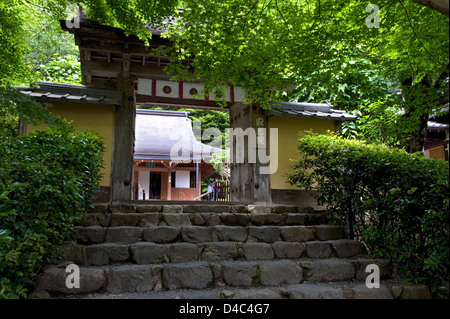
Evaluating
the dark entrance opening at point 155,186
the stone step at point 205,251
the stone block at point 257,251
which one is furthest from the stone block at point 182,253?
the dark entrance opening at point 155,186

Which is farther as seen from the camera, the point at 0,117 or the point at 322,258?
the point at 0,117

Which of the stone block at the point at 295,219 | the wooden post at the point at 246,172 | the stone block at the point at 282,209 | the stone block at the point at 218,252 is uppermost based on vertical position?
the wooden post at the point at 246,172

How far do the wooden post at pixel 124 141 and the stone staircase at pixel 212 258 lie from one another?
1.25 meters

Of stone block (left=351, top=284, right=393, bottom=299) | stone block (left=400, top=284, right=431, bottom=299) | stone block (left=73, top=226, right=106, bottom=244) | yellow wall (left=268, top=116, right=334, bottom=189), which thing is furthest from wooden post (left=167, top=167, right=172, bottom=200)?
stone block (left=400, top=284, right=431, bottom=299)

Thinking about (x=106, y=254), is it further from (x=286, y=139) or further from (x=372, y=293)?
(x=286, y=139)

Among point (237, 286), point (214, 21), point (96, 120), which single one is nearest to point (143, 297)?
point (237, 286)

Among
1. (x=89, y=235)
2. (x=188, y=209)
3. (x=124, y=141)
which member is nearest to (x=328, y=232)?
(x=188, y=209)

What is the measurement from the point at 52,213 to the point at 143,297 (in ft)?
4.54

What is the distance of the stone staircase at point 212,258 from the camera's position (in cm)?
354

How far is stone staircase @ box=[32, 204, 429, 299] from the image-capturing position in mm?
3535

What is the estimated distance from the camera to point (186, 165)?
1734 centimetres

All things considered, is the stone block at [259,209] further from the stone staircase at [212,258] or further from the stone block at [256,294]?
the stone block at [256,294]

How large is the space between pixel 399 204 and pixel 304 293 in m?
1.73
